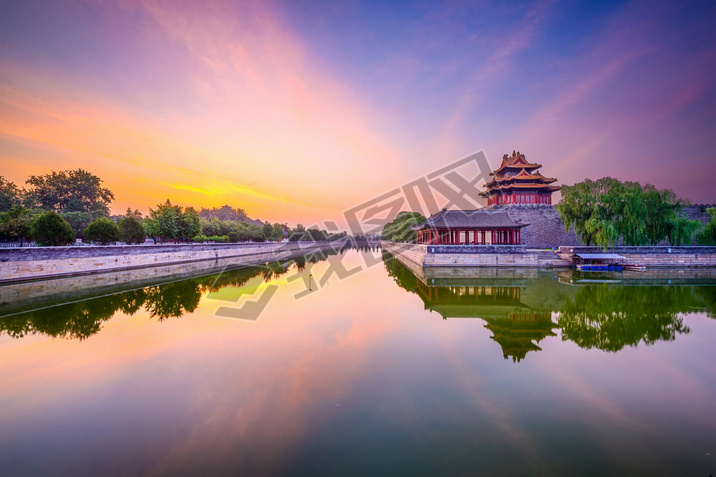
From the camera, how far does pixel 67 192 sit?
5344 centimetres

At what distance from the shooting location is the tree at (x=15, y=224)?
22031 millimetres

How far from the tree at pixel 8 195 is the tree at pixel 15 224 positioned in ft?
91.2

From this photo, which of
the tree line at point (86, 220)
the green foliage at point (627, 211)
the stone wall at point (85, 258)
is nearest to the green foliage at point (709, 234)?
the green foliage at point (627, 211)

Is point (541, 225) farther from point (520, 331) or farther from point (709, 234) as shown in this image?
point (520, 331)

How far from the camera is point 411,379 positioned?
608 cm

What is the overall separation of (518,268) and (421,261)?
8.14m

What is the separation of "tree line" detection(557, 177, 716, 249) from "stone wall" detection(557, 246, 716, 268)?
1.69 m

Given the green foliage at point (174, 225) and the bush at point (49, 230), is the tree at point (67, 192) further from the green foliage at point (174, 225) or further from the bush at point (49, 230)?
the bush at point (49, 230)

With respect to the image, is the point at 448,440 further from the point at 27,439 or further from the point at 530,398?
the point at 27,439

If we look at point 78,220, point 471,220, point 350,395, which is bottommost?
Answer: point 350,395

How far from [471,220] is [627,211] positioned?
13.0 metres

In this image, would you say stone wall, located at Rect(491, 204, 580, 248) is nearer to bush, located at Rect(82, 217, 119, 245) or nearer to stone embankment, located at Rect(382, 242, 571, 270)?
stone embankment, located at Rect(382, 242, 571, 270)

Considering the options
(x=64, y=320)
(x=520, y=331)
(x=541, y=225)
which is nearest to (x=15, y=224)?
(x=64, y=320)

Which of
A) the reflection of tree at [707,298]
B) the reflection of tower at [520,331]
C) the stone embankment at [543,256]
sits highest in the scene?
the stone embankment at [543,256]
